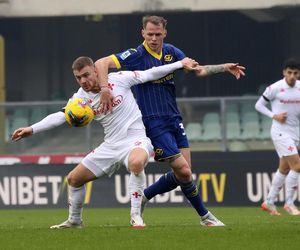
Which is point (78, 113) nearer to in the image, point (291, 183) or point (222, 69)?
point (222, 69)

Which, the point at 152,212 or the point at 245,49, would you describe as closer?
the point at 152,212

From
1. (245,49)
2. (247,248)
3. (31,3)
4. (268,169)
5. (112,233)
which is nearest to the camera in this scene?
(247,248)

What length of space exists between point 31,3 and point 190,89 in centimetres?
461

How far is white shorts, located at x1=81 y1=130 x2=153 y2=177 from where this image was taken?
42.3 ft

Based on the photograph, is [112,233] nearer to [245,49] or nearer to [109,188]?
[109,188]

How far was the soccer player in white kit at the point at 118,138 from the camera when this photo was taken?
12.7m

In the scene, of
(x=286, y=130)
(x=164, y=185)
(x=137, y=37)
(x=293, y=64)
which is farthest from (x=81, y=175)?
(x=137, y=37)

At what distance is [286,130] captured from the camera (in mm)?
18250

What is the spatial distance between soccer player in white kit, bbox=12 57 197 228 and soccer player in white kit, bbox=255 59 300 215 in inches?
206

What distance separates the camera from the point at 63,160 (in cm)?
2208

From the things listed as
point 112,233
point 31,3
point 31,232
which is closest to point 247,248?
point 112,233

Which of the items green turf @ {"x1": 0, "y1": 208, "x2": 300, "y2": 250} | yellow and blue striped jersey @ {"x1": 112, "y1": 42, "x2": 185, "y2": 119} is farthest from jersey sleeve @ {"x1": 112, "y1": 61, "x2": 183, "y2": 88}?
green turf @ {"x1": 0, "y1": 208, "x2": 300, "y2": 250}

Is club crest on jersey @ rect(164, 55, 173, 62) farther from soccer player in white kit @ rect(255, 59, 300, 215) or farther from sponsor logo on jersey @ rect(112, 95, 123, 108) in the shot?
soccer player in white kit @ rect(255, 59, 300, 215)

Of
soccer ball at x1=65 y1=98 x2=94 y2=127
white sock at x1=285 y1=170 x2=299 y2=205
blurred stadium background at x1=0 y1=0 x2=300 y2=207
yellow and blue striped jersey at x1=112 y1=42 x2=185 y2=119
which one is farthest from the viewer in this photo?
blurred stadium background at x1=0 y1=0 x2=300 y2=207
